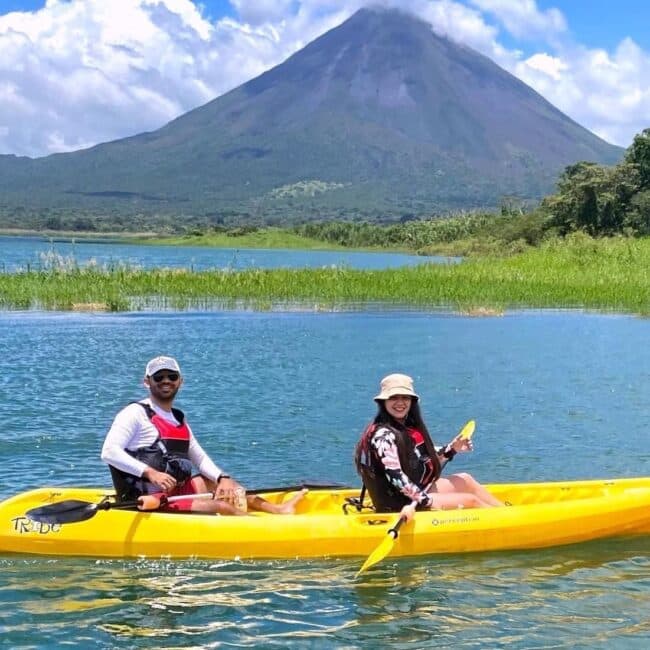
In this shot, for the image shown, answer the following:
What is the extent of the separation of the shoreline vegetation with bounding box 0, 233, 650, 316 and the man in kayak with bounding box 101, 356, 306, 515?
22430mm

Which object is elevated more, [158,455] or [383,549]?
[158,455]

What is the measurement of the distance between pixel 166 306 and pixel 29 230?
142961 millimetres

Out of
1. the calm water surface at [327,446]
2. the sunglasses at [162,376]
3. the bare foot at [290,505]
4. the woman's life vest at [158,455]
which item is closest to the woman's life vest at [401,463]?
the calm water surface at [327,446]

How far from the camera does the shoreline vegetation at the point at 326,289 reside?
31.6 metres

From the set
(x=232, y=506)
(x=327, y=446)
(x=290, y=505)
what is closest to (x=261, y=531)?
(x=232, y=506)

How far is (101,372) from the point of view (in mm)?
18625

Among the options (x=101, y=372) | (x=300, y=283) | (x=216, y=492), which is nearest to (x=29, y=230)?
(x=300, y=283)

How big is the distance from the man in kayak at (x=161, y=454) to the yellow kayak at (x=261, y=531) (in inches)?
7.3

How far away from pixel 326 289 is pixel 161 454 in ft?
85.9

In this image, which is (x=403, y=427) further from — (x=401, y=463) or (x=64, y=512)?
(x=64, y=512)

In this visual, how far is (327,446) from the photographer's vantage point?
42.7ft

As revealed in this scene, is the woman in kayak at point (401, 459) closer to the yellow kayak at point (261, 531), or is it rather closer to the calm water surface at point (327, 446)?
the yellow kayak at point (261, 531)

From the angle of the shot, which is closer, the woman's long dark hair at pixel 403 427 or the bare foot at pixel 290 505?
the woman's long dark hair at pixel 403 427

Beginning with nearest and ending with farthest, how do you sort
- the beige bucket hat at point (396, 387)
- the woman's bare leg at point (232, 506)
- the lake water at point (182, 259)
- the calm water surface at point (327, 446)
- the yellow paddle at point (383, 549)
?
the calm water surface at point (327, 446), the yellow paddle at point (383, 549), the beige bucket hat at point (396, 387), the woman's bare leg at point (232, 506), the lake water at point (182, 259)
